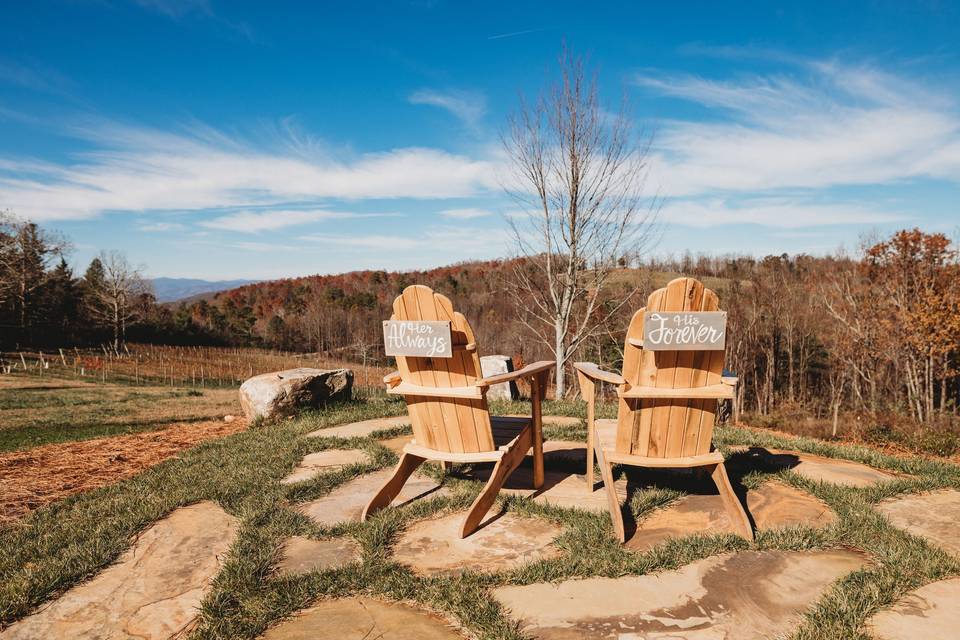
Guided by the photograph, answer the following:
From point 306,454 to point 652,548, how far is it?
11.4ft

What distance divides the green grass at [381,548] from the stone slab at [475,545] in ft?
0.31

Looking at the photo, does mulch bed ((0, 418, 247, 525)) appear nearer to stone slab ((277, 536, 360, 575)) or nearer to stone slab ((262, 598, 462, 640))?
stone slab ((277, 536, 360, 575))

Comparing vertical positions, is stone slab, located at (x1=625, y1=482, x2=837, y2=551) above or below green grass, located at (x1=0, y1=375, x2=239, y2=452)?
above

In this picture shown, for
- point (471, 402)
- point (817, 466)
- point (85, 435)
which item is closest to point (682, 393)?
point (471, 402)

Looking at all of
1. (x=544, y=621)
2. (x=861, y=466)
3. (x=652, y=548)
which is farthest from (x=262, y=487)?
(x=861, y=466)

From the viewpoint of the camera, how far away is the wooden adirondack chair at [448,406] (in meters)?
3.14

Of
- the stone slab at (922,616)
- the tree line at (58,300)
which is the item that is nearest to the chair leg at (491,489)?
the stone slab at (922,616)

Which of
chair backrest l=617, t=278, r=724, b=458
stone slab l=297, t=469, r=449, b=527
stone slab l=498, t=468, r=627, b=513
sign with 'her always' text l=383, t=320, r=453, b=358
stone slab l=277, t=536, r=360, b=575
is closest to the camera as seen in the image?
stone slab l=277, t=536, r=360, b=575

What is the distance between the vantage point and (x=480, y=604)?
7.36ft

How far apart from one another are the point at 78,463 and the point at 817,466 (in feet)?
24.1

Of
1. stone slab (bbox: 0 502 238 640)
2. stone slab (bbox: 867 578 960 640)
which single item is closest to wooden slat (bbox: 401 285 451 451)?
stone slab (bbox: 0 502 238 640)

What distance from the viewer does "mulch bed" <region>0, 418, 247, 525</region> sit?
4.23m

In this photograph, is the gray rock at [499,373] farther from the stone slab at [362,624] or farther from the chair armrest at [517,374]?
the stone slab at [362,624]

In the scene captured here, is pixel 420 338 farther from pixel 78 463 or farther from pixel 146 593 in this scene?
pixel 78 463
